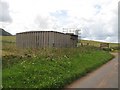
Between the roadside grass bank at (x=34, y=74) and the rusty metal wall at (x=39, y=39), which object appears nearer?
the roadside grass bank at (x=34, y=74)

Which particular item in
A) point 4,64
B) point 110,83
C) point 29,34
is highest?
point 29,34

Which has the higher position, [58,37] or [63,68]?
[58,37]

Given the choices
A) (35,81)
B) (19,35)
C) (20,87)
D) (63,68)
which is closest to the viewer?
(20,87)

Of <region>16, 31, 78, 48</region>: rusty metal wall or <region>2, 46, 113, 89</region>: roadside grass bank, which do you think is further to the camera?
<region>16, 31, 78, 48</region>: rusty metal wall

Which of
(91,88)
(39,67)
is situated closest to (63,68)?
(39,67)

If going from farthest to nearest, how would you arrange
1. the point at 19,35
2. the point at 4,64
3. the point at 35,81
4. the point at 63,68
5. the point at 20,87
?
the point at 19,35
the point at 63,68
the point at 4,64
the point at 35,81
the point at 20,87

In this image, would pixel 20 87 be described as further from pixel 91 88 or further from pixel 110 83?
pixel 110 83

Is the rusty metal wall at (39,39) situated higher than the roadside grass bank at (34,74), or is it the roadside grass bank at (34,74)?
the rusty metal wall at (39,39)

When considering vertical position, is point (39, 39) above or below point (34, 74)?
above

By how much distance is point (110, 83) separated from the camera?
55.5ft

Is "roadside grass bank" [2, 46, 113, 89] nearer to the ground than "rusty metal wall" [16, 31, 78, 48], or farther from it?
nearer to the ground

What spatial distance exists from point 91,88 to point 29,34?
109 ft

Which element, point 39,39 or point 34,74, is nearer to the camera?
point 34,74

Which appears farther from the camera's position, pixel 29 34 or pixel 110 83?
pixel 29 34
